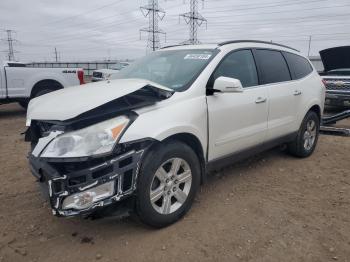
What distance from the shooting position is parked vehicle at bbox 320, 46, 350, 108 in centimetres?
988

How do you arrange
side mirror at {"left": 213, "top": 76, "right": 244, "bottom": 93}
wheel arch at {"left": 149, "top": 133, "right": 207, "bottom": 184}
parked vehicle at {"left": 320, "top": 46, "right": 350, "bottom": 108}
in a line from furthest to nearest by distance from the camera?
parked vehicle at {"left": 320, "top": 46, "right": 350, "bottom": 108} → side mirror at {"left": 213, "top": 76, "right": 244, "bottom": 93} → wheel arch at {"left": 149, "top": 133, "right": 207, "bottom": 184}

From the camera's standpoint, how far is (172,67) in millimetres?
4051

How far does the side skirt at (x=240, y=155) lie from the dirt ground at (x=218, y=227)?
373 millimetres

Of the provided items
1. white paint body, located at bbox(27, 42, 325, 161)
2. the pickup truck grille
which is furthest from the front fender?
the pickup truck grille

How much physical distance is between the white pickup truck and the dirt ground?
17.2 ft

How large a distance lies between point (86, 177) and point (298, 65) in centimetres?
397

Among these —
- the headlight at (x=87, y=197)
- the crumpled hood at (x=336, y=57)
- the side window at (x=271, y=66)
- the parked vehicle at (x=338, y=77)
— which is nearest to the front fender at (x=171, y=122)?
the headlight at (x=87, y=197)

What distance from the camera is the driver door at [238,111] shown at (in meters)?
A: 3.71

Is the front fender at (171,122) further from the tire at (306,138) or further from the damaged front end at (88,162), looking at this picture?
the tire at (306,138)

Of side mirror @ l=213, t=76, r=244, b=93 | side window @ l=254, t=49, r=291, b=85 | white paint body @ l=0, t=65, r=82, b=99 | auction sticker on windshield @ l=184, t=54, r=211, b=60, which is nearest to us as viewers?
side mirror @ l=213, t=76, r=244, b=93

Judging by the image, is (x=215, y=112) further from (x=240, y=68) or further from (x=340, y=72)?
(x=340, y=72)

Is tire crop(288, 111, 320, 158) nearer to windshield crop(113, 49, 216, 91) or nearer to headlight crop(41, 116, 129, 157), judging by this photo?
windshield crop(113, 49, 216, 91)

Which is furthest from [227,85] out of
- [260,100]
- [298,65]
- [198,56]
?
[298,65]

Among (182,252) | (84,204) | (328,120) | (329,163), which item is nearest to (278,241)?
(182,252)
